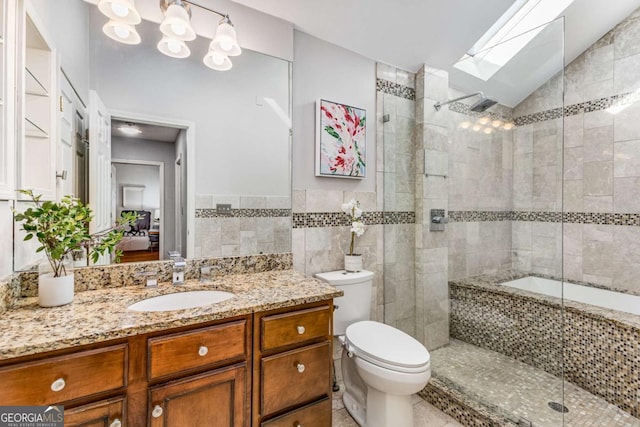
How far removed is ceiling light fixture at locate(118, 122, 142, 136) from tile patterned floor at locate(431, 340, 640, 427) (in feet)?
7.72

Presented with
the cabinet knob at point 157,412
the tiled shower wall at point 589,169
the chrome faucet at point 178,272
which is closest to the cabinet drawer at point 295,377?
the cabinet knob at point 157,412

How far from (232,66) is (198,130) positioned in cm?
44

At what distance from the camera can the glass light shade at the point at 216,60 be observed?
64.3 inches

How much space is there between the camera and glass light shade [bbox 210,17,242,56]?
5.13 ft

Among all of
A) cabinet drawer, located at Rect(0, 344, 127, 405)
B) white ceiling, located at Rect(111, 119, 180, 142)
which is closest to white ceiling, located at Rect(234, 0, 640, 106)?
white ceiling, located at Rect(111, 119, 180, 142)

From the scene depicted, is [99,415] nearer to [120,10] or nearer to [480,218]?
[120,10]

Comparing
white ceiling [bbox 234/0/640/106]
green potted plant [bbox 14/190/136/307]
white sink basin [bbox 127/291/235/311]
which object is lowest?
white sink basin [bbox 127/291/235/311]

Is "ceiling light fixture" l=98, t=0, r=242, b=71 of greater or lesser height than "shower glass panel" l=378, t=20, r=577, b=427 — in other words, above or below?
above

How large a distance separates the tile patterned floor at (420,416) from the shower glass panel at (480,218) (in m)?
0.22

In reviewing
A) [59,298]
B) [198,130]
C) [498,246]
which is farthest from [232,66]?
[498,246]

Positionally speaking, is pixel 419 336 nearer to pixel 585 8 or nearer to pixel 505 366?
pixel 505 366

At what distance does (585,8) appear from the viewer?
2262mm

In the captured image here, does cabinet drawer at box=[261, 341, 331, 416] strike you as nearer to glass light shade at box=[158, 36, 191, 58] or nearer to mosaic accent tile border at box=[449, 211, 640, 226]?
glass light shade at box=[158, 36, 191, 58]

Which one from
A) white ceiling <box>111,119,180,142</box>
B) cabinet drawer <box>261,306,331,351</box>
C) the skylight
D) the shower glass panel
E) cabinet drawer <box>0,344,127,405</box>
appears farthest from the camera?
the skylight
